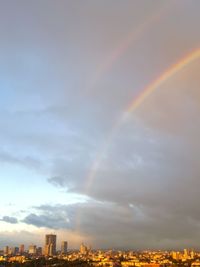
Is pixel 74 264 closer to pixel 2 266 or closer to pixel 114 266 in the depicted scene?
pixel 114 266

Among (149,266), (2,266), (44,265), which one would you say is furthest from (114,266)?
(2,266)

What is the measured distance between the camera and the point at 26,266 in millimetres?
103500

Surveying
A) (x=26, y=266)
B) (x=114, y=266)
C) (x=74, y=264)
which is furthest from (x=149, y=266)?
(x=26, y=266)

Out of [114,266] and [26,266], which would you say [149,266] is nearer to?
[114,266]

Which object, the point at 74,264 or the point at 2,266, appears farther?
the point at 2,266

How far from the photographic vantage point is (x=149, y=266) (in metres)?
118

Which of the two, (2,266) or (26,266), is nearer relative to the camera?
(26,266)

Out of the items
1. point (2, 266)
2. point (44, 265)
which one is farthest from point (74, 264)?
point (2, 266)

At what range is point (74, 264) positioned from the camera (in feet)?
358

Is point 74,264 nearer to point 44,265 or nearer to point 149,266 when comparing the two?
point 44,265

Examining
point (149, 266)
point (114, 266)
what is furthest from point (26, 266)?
point (149, 266)

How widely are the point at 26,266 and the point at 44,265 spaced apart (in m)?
10.2

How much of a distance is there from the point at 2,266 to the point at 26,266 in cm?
1596

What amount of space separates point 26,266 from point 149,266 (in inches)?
1365
